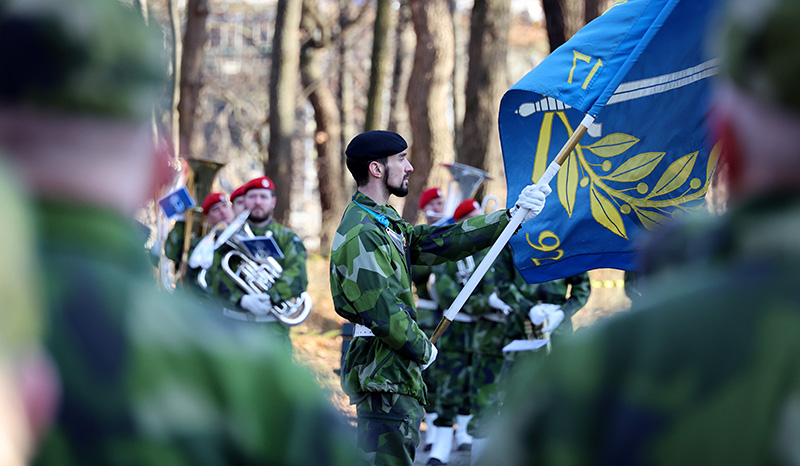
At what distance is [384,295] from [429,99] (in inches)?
409

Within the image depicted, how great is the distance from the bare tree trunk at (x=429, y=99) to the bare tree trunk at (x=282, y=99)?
406 cm

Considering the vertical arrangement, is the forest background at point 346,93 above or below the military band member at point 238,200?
above

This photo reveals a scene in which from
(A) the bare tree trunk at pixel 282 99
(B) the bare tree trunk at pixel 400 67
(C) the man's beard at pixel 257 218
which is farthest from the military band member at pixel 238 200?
(B) the bare tree trunk at pixel 400 67

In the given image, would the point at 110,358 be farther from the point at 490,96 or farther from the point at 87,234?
the point at 490,96

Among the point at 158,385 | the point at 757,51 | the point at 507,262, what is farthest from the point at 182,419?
the point at 507,262

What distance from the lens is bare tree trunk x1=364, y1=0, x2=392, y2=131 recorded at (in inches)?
744

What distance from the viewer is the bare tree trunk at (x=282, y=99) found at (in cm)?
1814

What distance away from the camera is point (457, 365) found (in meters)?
8.80

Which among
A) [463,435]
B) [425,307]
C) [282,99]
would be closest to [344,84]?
[282,99]

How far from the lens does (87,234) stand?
145cm

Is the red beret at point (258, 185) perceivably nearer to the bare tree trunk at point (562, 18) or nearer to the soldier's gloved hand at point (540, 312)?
the soldier's gloved hand at point (540, 312)

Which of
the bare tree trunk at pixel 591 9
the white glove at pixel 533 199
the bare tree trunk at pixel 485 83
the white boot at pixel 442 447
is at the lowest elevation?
the white boot at pixel 442 447

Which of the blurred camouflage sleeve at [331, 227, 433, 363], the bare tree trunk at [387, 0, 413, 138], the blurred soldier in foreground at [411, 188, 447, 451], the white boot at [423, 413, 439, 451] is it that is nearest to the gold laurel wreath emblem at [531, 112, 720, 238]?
the blurred camouflage sleeve at [331, 227, 433, 363]

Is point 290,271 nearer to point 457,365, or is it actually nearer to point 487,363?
point 457,365
